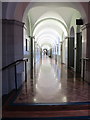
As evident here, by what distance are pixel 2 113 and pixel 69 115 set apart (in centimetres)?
152

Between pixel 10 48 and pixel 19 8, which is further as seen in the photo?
pixel 19 8

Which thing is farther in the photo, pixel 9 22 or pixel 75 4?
pixel 75 4

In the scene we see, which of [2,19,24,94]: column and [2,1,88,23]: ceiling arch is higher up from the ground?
[2,1,88,23]: ceiling arch

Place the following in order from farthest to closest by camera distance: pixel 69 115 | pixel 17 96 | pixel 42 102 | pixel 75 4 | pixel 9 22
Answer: pixel 75 4 < pixel 9 22 < pixel 17 96 < pixel 42 102 < pixel 69 115

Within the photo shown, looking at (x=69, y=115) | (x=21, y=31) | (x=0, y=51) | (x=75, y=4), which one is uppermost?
(x=75, y=4)

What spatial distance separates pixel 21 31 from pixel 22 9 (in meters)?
0.82

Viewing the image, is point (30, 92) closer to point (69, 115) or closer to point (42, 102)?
point (42, 102)

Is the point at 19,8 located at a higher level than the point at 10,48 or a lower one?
higher

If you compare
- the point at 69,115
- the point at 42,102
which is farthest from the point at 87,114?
the point at 42,102

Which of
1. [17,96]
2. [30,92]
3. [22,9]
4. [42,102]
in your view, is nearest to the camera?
[42,102]

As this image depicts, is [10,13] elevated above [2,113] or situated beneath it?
elevated above

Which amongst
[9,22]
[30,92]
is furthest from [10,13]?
[30,92]

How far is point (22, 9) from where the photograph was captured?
19.7ft

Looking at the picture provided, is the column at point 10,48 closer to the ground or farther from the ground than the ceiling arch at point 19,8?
closer to the ground
